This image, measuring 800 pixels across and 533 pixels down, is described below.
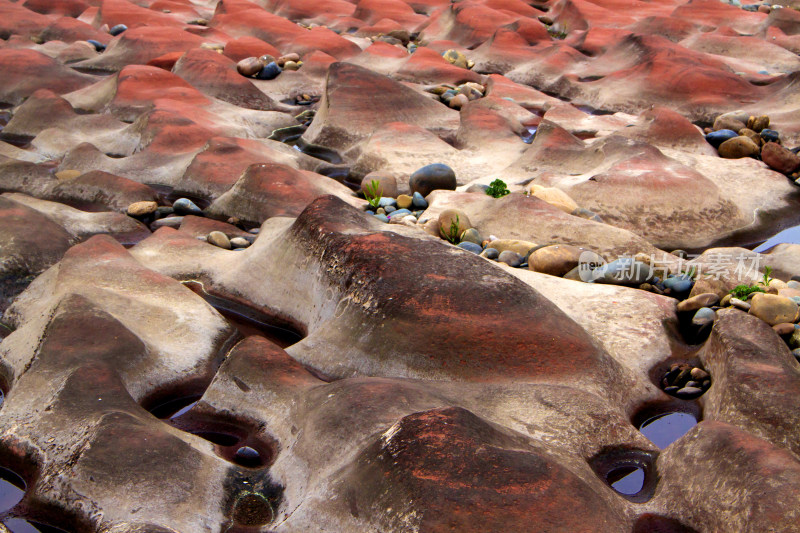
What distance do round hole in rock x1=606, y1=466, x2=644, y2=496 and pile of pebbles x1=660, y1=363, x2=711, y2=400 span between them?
0.92m

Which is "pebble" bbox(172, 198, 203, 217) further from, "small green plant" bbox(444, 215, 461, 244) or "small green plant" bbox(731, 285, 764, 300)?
"small green plant" bbox(731, 285, 764, 300)

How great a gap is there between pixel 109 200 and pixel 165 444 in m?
4.54

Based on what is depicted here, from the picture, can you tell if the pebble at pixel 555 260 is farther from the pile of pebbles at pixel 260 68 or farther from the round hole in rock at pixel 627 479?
the pile of pebbles at pixel 260 68

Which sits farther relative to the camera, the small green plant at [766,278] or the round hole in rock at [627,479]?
the small green plant at [766,278]

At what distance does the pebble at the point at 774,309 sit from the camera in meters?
4.99

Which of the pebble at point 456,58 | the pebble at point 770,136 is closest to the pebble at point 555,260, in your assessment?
the pebble at point 770,136

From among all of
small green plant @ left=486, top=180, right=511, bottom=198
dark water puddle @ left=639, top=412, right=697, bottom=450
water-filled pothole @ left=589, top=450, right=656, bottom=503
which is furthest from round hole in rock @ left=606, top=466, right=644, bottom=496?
small green plant @ left=486, top=180, right=511, bottom=198

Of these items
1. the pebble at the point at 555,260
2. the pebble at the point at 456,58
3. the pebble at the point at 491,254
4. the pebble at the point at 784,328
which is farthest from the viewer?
the pebble at the point at 456,58

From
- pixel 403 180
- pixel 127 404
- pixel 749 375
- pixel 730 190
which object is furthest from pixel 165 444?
pixel 730 190

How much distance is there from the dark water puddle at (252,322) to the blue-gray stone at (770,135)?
22.3 ft

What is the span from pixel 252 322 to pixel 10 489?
208 centimetres

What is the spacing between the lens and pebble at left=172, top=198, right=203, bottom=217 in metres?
7.44

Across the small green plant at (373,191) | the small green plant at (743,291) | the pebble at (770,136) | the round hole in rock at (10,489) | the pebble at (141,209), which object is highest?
the round hole in rock at (10,489)

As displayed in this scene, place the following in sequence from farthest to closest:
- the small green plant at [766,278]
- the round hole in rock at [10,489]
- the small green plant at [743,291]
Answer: the small green plant at [766,278] → the small green plant at [743,291] → the round hole in rock at [10,489]
